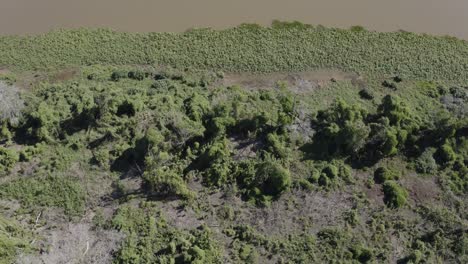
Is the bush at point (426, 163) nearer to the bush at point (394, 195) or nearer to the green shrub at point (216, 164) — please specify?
the bush at point (394, 195)

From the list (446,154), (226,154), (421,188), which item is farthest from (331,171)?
(446,154)

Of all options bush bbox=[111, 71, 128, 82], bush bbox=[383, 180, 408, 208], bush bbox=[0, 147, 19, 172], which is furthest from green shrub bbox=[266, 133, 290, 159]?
bush bbox=[0, 147, 19, 172]

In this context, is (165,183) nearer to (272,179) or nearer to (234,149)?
(234,149)

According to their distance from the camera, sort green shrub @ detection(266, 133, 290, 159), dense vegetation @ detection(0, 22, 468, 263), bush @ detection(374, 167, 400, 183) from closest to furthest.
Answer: dense vegetation @ detection(0, 22, 468, 263) < bush @ detection(374, 167, 400, 183) < green shrub @ detection(266, 133, 290, 159)

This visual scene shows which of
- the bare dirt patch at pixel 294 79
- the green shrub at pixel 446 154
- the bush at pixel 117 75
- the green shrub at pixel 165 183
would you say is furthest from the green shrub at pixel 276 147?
the bush at pixel 117 75

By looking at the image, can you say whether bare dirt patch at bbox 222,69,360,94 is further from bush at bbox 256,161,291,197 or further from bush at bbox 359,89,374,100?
bush at bbox 256,161,291,197

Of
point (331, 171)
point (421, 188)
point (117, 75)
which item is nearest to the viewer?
point (331, 171)
